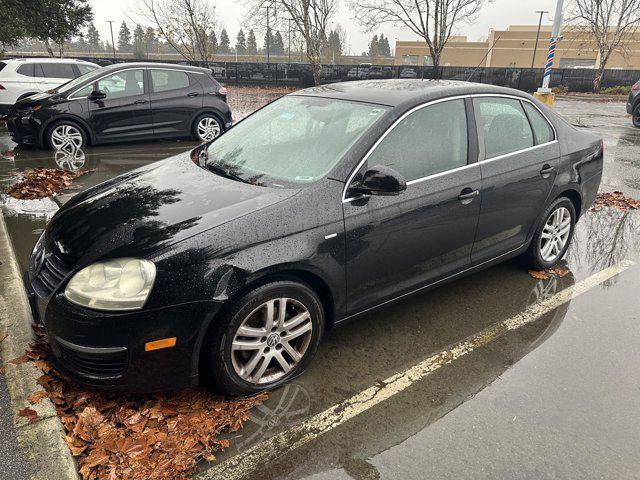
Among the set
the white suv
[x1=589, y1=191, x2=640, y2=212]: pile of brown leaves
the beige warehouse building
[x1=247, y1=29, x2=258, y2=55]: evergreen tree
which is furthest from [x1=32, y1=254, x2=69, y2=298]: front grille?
[x1=247, y1=29, x2=258, y2=55]: evergreen tree

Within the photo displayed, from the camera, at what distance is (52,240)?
2.87 m

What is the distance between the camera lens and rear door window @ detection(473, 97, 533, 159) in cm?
374

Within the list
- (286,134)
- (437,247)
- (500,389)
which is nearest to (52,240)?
(286,134)

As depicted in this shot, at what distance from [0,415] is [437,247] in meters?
2.76

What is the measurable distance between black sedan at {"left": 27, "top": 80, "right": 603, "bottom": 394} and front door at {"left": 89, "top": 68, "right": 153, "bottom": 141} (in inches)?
239

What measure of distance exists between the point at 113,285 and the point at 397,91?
7.75 ft

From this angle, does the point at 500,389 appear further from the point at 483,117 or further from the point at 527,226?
the point at 483,117

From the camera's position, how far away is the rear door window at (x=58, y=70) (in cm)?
1186

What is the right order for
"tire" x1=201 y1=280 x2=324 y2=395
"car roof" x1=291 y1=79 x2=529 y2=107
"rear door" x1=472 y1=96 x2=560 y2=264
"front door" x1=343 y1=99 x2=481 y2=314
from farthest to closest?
"rear door" x1=472 y1=96 x2=560 y2=264, "car roof" x1=291 y1=79 x2=529 y2=107, "front door" x1=343 y1=99 x2=481 y2=314, "tire" x1=201 y1=280 x2=324 y2=395

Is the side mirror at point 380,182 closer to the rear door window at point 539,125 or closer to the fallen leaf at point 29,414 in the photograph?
the rear door window at point 539,125

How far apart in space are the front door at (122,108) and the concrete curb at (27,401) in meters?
5.99

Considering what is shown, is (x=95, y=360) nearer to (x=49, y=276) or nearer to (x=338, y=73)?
(x=49, y=276)

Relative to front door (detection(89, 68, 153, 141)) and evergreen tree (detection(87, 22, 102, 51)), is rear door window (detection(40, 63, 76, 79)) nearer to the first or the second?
front door (detection(89, 68, 153, 141))

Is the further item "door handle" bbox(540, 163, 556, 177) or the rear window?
A: the rear window
